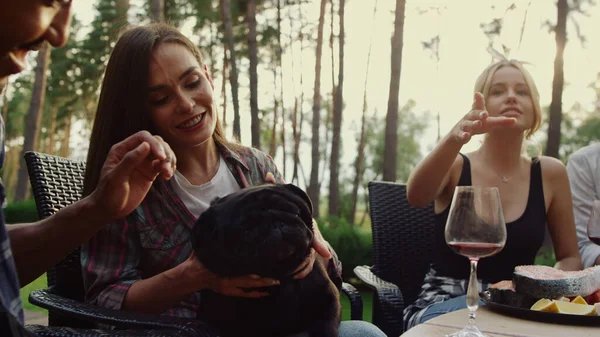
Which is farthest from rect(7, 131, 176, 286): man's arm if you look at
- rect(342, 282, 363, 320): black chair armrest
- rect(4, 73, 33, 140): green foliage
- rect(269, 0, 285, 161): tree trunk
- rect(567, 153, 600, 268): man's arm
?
rect(4, 73, 33, 140): green foliage

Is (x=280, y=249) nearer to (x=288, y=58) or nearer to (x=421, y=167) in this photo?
(x=421, y=167)

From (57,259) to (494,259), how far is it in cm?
195

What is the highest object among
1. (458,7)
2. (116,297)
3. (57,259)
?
(458,7)

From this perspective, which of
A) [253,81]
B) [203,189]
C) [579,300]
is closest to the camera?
[579,300]

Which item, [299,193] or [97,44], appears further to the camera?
[97,44]

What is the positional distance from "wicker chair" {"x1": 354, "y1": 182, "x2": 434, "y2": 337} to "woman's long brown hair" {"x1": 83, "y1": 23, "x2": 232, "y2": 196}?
161 centimetres

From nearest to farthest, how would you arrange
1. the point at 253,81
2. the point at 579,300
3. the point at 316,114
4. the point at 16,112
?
the point at 579,300, the point at 253,81, the point at 316,114, the point at 16,112

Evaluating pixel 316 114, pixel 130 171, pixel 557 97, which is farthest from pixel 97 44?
pixel 130 171

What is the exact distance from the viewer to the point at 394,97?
1045 cm

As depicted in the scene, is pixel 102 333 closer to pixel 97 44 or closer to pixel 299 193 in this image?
pixel 299 193

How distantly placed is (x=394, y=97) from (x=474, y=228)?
29.4 ft

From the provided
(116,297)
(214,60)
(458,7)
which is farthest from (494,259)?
(214,60)

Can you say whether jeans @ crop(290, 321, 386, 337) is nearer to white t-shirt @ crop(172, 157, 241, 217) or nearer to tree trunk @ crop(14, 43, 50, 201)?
white t-shirt @ crop(172, 157, 241, 217)

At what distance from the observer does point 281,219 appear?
1.57 meters
